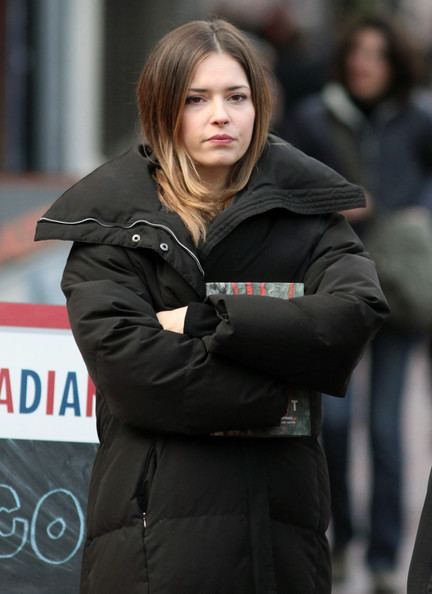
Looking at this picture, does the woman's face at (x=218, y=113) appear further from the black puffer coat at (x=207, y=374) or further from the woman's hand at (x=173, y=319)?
the woman's hand at (x=173, y=319)

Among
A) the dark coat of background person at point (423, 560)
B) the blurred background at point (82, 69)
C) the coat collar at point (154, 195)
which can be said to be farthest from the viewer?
the blurred background at point (82, 69)

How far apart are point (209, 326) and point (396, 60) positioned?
10.8ft

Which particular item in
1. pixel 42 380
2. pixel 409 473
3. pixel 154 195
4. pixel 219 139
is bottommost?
pixel 409 473

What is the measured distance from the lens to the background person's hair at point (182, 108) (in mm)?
3512

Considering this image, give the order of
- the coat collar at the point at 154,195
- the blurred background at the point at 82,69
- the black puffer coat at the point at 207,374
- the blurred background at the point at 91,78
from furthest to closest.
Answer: the blurred background at the point at 82,69 < the blurred background at the point at 91,78 < the coat collar at the point at 154,195 < the black puffer coat at the point at 207,374

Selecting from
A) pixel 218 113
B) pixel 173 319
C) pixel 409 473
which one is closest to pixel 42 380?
pixel 173 319

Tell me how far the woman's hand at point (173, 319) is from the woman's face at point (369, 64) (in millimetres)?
3098

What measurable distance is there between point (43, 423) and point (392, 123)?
110 inches

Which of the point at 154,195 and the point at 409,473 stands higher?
the point at 154,195

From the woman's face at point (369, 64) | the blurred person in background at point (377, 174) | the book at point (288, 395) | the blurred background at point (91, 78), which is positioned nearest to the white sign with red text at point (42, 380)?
the book at point (288, 395)

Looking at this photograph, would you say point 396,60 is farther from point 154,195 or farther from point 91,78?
point 91,78

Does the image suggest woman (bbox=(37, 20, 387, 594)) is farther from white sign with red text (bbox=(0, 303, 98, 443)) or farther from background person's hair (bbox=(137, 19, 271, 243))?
white sign with red text (bbox=(0, 303, 98, 443))

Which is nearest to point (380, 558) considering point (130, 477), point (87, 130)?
point (130, 477)

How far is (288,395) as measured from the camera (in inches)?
134
